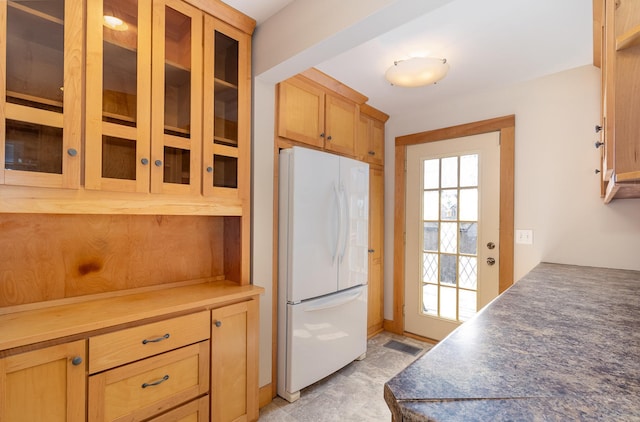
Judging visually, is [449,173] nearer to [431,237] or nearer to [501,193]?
[501,193]

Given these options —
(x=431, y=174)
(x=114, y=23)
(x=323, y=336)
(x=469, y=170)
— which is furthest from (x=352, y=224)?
(x=114, y=23)

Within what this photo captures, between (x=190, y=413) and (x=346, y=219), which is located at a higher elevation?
(x=346, y=219)

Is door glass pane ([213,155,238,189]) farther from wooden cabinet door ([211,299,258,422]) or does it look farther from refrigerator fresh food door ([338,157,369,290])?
refrigerator fresh food door ([338,157,369,290])

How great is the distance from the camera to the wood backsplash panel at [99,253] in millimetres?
1352

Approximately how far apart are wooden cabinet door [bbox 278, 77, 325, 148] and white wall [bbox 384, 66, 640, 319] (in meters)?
1.49

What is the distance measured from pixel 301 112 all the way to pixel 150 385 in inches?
76.0

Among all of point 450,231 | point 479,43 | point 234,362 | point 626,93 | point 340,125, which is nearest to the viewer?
point 626,93

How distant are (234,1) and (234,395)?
7.35 feet

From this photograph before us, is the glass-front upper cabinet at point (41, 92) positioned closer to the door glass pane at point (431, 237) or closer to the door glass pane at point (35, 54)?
the door glass pane at point (35, 54)

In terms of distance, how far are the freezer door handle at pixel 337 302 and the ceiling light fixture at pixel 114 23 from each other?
1.89m

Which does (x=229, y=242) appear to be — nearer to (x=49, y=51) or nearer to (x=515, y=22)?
(x=49, y=51)

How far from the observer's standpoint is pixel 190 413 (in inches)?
59.0

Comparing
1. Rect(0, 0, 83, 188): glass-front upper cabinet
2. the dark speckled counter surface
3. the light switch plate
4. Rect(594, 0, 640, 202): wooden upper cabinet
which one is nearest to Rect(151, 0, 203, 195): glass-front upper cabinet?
Rect(0, 0, 83, 188): glass-front upper cabinet

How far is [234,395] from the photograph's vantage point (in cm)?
168
